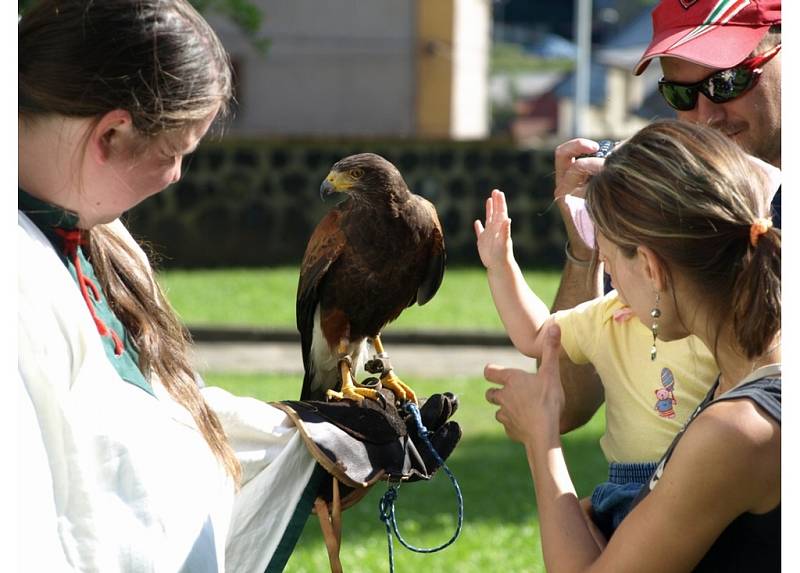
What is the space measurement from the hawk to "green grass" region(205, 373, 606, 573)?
213 centimetres

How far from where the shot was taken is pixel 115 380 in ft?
5.61

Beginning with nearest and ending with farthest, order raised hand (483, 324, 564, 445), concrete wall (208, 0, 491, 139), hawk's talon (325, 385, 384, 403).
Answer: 1. raised hand (483, 324, 564, 445)
2. hawk's talon (325, 385, 384, 403)
3. concrete wall (208, 0, 491, 139)

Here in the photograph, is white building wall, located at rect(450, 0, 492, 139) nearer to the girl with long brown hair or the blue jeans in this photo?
the blue jeans

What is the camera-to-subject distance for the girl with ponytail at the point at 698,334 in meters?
1.75

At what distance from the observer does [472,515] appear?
5754 mm

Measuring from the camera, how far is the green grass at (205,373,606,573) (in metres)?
5.03

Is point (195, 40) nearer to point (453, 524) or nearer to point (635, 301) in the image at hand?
point (635, 301)

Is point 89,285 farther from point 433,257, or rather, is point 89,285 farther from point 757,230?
point 433,257

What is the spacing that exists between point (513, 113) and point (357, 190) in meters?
40.1

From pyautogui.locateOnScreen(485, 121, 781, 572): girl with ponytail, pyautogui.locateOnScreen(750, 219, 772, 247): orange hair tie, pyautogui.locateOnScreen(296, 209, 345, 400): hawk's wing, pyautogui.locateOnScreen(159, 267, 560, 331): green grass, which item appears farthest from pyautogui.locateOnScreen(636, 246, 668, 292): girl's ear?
pyautogui.locateOnScreen(159, 267, 560, 331): green grass

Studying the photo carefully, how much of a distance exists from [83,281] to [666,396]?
Answer: 46.3 inches

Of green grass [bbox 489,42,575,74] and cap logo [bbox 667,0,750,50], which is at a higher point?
cap logo [bbox 667,0,750,50]

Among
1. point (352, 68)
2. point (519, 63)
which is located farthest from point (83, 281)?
point (519, 63)

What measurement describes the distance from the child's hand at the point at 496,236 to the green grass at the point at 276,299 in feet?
26.2
